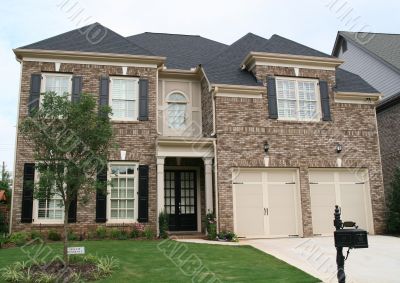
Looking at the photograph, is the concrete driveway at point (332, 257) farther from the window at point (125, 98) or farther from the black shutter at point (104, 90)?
the black shutter at point (104, 90)

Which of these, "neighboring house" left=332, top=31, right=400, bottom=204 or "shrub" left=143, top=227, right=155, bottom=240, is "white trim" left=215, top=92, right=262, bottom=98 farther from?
"neighboring house" left=332, top=31, right=400, bottom=204

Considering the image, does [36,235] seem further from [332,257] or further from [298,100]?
[298,100]

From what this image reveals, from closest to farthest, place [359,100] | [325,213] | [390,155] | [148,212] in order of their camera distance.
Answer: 1. [148,212]
2. [325,213]
3. [359,100]
4. [390,155]

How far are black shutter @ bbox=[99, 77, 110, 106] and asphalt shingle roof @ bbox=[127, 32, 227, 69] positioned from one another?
9.71 feet

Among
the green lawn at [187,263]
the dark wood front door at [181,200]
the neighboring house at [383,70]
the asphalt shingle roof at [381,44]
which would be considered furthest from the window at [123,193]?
the asphalt shingle roof at [381,44]

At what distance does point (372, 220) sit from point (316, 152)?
3160mm

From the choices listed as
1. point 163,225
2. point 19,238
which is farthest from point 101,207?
point 19,238

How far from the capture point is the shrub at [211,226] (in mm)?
13288

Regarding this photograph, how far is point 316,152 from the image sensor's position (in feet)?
48.1

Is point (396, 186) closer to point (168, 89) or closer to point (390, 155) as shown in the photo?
point (390, 155)

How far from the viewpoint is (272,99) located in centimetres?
1464

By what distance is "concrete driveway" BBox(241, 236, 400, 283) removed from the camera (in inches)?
318

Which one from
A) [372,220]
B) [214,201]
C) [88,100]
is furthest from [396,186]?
[88,100]

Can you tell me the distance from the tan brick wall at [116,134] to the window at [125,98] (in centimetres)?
28
